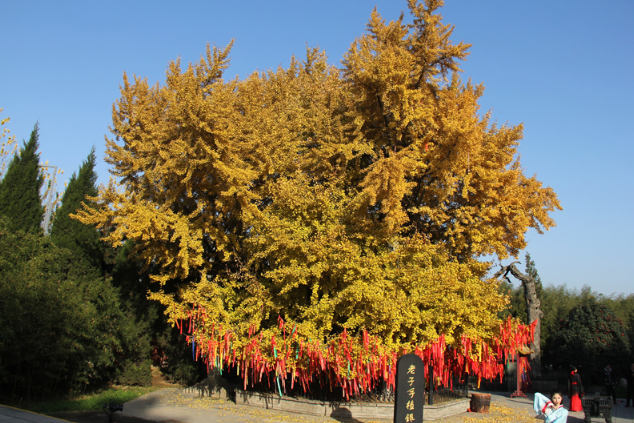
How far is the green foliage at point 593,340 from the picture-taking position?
23844 mm

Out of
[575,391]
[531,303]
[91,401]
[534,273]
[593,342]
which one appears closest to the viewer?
[575,391]

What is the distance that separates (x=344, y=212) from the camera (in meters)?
14.5

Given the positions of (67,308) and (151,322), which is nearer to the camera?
(67,308)

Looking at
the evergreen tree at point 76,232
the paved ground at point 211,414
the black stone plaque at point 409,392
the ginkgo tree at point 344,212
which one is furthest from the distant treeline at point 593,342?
the evergreen tree at point 76,232

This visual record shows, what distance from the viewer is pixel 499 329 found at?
46.9 ft

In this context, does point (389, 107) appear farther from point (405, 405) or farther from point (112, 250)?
point (112, 250)

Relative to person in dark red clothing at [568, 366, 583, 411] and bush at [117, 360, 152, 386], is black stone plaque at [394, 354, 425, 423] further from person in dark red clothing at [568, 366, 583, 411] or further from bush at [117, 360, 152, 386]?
bush at [117, 360, 152, 386]

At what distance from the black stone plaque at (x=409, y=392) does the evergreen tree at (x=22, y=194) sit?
16053 millimetres

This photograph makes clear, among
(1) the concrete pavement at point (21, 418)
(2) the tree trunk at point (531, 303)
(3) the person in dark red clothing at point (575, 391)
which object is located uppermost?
(2) the tree trunk at point (531, 303)

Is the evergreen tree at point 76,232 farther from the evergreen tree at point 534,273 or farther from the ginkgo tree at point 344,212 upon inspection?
the evergreen tree at point 534,273

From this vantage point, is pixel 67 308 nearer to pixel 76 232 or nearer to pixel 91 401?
pixel 91 401

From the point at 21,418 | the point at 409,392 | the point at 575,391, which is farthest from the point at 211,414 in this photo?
the point at 575,391

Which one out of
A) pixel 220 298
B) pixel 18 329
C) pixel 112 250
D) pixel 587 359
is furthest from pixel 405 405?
pixel 587 359

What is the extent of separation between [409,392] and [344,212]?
639cm
